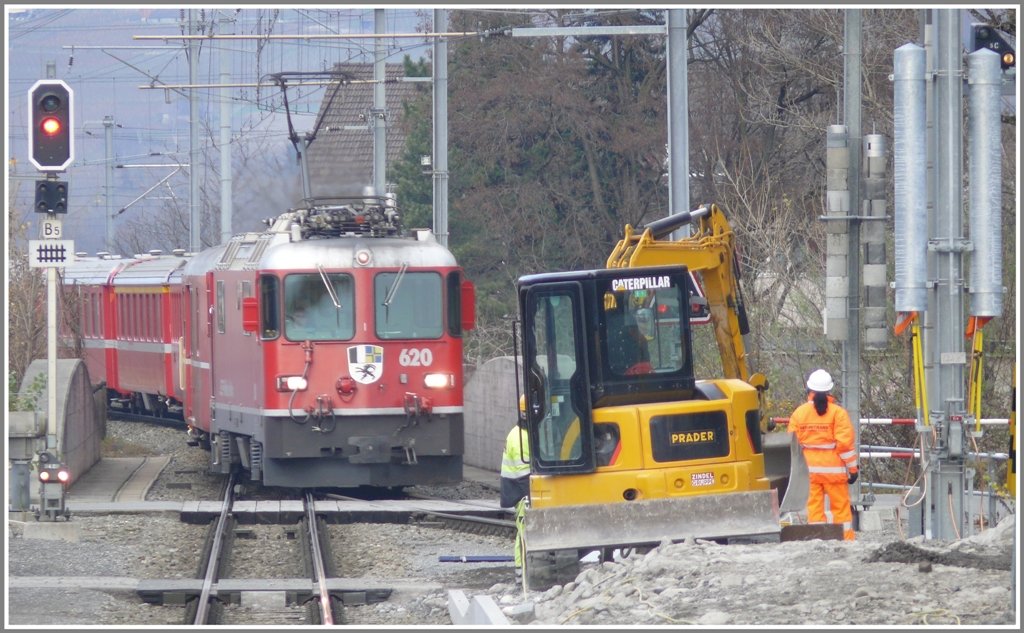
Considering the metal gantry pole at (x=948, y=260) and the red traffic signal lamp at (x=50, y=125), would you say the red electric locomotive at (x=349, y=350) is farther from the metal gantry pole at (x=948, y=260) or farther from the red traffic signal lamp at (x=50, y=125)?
the metal gantry pole at (x=948, y=260)

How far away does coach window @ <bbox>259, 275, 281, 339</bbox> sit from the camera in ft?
62.6

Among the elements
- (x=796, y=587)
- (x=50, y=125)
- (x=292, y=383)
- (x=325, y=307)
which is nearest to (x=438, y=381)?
(x=325, y=307)

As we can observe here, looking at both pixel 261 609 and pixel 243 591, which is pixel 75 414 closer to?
pixel 243 591

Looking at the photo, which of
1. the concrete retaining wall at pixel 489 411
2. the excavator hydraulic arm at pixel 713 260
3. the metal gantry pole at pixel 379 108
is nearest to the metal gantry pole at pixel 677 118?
the excavator hydraulic arm at pixel 713 260

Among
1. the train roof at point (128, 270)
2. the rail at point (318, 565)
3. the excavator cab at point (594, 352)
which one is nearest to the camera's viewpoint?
the excavator cab at point (594, 352)

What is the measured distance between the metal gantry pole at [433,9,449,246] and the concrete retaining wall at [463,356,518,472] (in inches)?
84.8

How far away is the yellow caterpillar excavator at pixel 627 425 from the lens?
1182 centimetres

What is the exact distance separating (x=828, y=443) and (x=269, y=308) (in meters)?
8.16

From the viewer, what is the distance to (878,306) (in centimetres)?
1263

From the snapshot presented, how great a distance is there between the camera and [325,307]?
1927 centimetres

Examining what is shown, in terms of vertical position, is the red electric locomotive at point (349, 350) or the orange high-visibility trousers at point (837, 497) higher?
the red electric locomotive at point (349, 350)

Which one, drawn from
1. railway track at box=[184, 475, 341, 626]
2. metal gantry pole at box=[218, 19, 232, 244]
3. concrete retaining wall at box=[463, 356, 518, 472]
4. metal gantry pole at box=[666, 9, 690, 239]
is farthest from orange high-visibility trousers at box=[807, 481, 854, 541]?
metal gantry pole at box=[218, 19, 232, 244]

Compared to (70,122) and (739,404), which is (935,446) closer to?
(739,404)

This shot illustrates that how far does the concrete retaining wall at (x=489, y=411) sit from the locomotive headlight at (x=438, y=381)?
12.9ft
